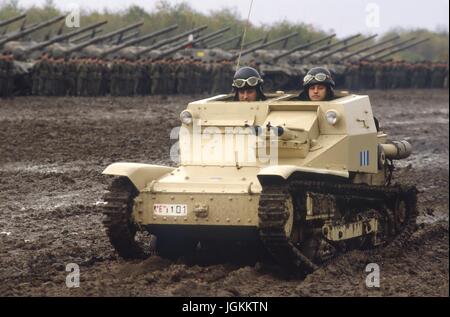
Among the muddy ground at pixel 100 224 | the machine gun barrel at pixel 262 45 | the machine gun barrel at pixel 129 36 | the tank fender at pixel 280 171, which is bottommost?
Result: the muddy ground at pixel 100 224

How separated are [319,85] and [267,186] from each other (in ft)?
7.67

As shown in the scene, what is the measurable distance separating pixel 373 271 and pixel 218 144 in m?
1.98

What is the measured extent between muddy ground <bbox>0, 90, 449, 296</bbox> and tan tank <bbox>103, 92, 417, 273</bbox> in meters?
0.31

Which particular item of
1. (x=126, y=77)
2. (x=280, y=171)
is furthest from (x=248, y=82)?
(x=126, y=77)

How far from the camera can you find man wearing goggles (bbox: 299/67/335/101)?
12.1 m

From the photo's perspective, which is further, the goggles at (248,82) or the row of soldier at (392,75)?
the row of soldier at (392,75)

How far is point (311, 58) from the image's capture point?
4697 centimetres

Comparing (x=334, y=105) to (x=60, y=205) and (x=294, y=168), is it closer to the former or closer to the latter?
(x=294, y=168)

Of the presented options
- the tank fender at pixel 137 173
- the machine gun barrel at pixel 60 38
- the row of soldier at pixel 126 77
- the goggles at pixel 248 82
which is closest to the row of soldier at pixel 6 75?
the row of soldier at pixel 126 77

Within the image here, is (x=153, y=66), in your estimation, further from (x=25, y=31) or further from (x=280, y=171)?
(x=280, y=171)

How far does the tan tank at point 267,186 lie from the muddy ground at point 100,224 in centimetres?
31

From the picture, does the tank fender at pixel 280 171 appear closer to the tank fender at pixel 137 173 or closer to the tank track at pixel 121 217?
the tank fender at pixel 137 173

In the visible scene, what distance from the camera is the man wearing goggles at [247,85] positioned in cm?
1204

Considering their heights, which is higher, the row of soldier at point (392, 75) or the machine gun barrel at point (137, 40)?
the machine gun barrel at point (137, 40)
